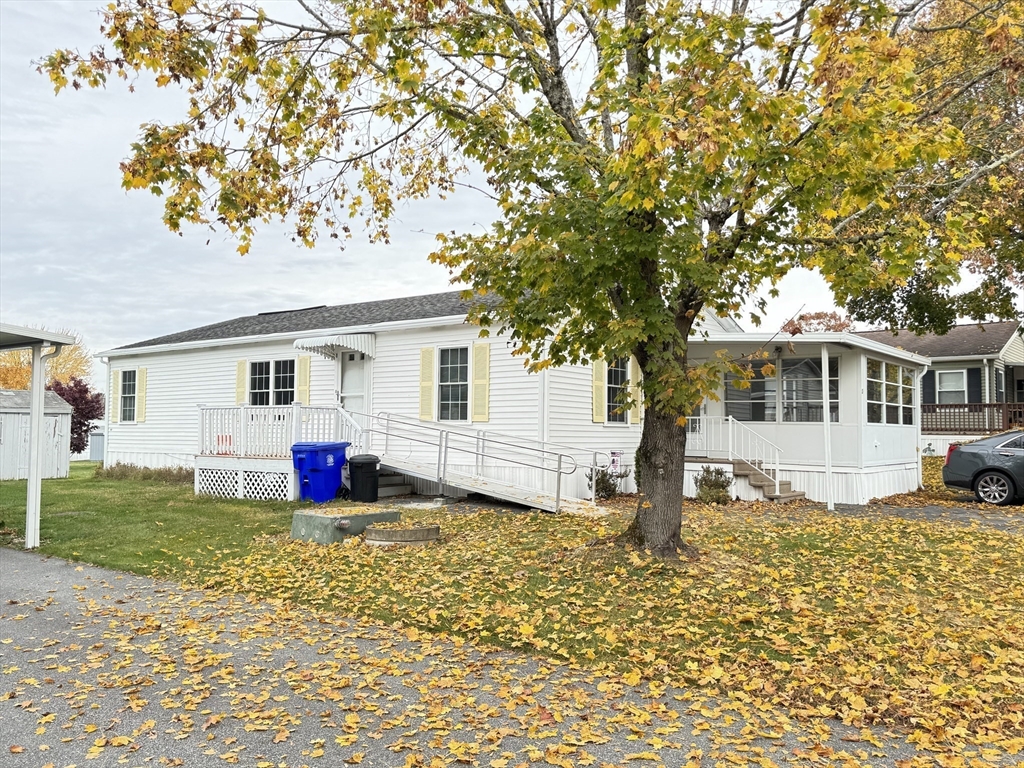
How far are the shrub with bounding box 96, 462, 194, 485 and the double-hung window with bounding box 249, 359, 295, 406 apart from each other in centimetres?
247

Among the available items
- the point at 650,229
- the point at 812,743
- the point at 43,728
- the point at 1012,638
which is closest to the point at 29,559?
the point at 43,728

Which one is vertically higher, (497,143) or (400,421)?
(497,143)

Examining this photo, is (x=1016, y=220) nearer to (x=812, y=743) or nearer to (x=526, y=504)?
(x=526, y=504)

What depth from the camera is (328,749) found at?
12.9ft

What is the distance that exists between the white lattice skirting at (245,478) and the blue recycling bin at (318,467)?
35 centimetres

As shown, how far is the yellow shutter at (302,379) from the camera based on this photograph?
17.5 meters

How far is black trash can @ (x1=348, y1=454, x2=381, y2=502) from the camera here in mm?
13500

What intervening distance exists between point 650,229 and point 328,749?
16.1 feet

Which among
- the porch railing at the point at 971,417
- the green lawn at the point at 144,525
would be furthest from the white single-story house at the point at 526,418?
the porch railing at the point at 971,417

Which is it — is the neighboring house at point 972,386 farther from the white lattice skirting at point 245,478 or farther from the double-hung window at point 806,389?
the white lattice skirting at point 245,478

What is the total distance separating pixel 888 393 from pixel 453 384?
935 centimetres

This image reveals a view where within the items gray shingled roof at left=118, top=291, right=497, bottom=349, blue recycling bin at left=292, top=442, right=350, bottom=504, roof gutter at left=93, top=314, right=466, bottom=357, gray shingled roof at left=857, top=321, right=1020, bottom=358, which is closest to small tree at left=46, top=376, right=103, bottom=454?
gray shingled roof at left=118, top=291, right=497, bottom=349

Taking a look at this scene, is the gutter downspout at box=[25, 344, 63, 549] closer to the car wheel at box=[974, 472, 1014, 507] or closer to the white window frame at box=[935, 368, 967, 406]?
the car wheel at box=[974, 472, 1014, 507]

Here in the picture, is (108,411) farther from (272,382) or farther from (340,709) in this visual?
(340,709)
